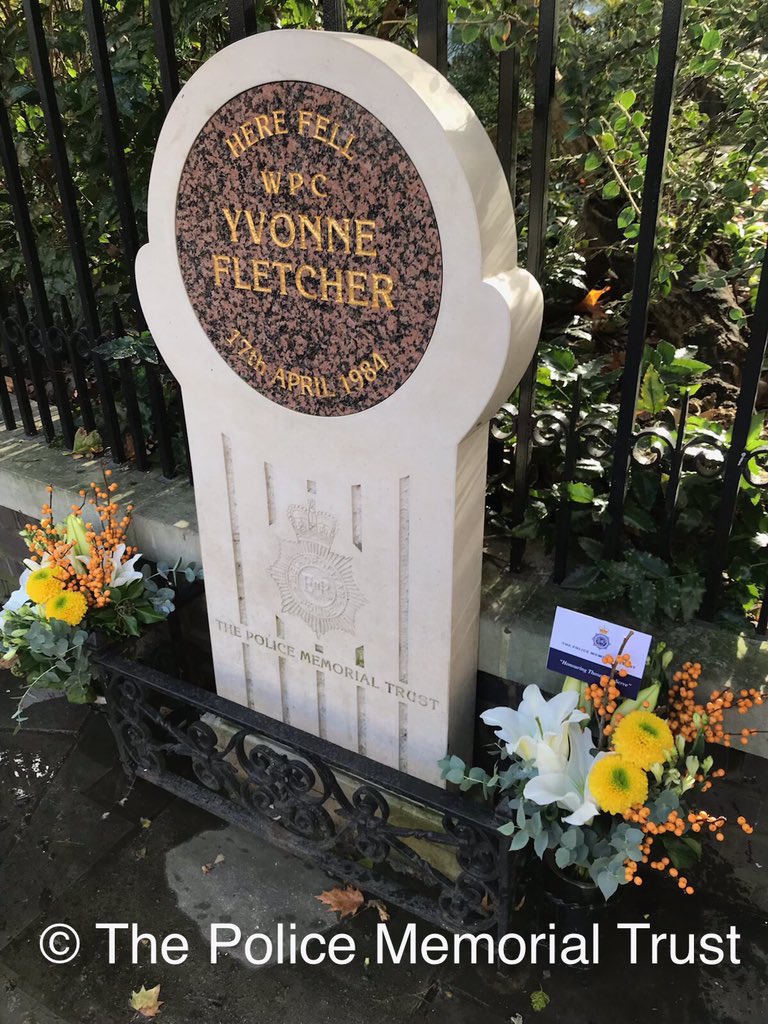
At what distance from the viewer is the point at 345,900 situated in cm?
253

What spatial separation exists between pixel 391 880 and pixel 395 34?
3400mm

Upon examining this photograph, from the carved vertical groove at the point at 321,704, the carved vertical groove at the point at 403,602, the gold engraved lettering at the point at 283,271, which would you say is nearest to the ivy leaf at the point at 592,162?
the gold engraved lettering at the point at 283,271

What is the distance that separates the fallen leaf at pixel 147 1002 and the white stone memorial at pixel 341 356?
0.86m

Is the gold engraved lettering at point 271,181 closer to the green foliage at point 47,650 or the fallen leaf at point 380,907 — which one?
the green foliage at point 47,650

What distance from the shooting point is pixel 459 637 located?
2277mm

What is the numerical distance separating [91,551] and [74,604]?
9.1 inches

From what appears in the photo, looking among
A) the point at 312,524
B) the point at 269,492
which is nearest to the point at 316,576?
the point at 312,524

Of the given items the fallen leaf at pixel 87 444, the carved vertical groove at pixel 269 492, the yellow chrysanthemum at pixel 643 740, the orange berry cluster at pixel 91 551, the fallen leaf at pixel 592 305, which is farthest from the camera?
the fallen leaf at pixel 592 305

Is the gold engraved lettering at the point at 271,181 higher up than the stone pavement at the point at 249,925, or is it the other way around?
the gold engraved lettering at the point at 271,181

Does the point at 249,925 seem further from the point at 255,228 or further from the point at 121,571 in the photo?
the point at 255,228

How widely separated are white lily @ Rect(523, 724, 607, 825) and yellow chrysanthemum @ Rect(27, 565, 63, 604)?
1.67 metres

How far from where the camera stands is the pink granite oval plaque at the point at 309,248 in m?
1.83

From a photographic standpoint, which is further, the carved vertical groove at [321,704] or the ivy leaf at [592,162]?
the carved vertical groove at [321,704]

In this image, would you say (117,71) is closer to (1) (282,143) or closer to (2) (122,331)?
(2) (122,331)
